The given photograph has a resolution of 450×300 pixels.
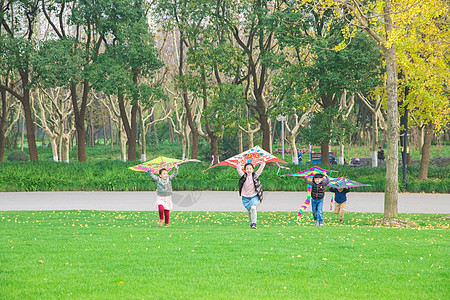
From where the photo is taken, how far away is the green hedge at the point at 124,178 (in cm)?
2500

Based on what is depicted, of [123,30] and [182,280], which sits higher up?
[123,30]

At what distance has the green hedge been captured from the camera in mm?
25000

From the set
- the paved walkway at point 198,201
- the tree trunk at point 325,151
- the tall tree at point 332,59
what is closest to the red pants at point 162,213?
the paved walkway at point 198,201

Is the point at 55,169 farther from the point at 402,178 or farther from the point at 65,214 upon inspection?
the point at 402,178

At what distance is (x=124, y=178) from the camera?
84.3 feet

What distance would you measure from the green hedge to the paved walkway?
Answer: 1170 millimetres

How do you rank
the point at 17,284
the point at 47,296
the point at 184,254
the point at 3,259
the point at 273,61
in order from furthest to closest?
1. the point at 273,61
2. the point at 184,254
3. the point at 3,259
4. the point at 17,284
5. the point at 47,296

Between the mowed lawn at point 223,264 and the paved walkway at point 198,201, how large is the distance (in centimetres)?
741

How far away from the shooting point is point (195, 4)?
27.4m

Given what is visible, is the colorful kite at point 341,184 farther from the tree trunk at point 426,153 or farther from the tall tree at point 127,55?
the tall tree at point 127,55

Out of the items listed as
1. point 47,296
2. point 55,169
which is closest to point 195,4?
point 55,169

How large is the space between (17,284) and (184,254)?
8.55 feet

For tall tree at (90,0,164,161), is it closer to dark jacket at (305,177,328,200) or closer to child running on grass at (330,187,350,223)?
child running on grass at (330,187,350,223)

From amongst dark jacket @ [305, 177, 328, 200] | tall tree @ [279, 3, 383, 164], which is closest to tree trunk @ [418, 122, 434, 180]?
tall tree @ [279, 3, 383, 164]
